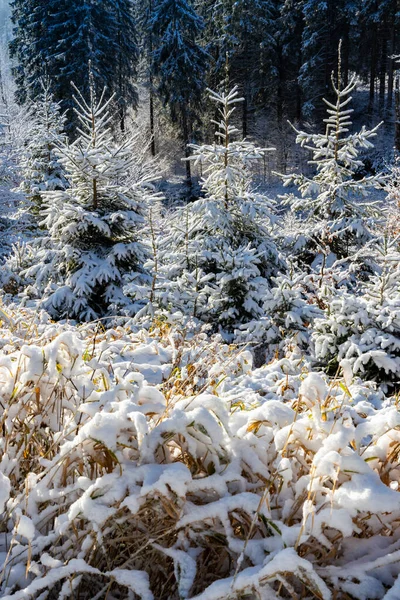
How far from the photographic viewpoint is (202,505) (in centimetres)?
118

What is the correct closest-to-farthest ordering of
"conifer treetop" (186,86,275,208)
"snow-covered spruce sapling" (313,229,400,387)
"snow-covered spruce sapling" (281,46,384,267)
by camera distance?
1. "snow-covered spruce sapling" (313,229,400,387)
2. "conifer treetop" (186,86,275,208)
3. "snow-covered spruce sapling" (281,46,384,267)

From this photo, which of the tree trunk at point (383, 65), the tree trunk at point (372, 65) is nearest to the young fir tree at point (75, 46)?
the tree trunk at point (372, 65)

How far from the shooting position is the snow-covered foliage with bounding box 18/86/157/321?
6.73 meters

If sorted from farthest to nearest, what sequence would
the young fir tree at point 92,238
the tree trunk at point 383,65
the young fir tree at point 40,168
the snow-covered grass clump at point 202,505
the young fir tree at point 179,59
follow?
the tree trunk at point 383,65, the young fir tree at point 179,59, the young fir tree at point 40,168, the young fir tree at point 92,238, the snow-covered grass clump at point 202,505

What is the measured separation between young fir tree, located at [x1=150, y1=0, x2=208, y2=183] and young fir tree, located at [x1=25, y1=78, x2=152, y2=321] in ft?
64.0

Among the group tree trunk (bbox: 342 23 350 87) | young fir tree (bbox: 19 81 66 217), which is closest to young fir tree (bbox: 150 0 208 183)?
tree trunk (bbox: 342 23 350 87)

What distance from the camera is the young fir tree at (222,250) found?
253 inches

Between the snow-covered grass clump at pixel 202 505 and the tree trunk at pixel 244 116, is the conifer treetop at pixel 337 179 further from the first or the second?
the tree trunk at pixel 244 116

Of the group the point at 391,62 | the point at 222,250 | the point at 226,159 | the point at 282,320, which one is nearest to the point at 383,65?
the point at 391,62

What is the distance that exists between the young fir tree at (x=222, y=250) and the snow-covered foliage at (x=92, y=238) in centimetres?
65

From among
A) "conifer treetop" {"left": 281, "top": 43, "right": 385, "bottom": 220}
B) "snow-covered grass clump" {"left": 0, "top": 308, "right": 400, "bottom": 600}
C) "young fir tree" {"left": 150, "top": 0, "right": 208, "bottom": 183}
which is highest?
"young fir tree" {"left": 150, "top": 0, "right": 208, "bottom": 183}

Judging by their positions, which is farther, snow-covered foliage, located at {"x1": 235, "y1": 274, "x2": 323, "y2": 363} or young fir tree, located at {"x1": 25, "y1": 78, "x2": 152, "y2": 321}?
young fir tree, located at {"x1": 25, "y1": 78, "x2": 152, "y2": 321}

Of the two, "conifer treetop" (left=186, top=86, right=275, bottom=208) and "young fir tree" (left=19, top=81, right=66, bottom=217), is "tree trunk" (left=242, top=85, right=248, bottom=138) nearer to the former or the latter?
"young fir tree" (left=19, top=81, right=66, bottom=217)

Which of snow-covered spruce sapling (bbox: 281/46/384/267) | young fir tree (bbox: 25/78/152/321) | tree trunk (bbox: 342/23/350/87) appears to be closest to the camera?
young fir tree (bbox: 25/78/152/321)
